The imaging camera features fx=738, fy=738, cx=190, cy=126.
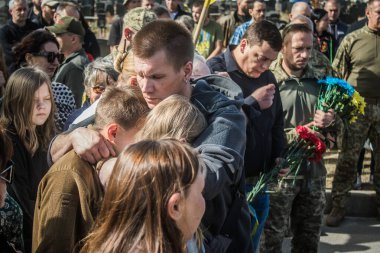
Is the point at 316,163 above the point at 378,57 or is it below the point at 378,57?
below

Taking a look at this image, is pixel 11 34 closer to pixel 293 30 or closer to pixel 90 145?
pixel 293 30

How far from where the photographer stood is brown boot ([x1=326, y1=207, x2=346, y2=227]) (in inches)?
313

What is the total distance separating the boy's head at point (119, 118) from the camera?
10.3 feet

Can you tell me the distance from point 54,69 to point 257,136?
7.40ft

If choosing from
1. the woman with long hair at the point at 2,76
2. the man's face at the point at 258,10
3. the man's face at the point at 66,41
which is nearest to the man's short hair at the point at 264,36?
the woman with long hair at the point at 2,76

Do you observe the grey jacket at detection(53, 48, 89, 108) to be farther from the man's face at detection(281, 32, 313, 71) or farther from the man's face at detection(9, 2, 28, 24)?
the man's face at detection(9, 2, 28, 24)

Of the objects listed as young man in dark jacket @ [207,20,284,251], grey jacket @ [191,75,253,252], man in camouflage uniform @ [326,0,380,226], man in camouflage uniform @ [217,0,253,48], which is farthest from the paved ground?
man in camouflage uniform @ [217,0,253,48]

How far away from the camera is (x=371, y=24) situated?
815 centimetres

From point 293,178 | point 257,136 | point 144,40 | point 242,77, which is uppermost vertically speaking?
point 144,40

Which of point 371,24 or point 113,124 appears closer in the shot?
point 113,124

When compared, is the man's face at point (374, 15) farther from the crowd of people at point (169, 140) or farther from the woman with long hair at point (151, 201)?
the woman with long hair at point (151, 201)

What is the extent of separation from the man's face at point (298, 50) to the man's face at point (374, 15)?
6.87ft

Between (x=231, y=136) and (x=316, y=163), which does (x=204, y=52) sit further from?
(x=231, y=136)

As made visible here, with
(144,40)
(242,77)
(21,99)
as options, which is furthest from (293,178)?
(144,40)
